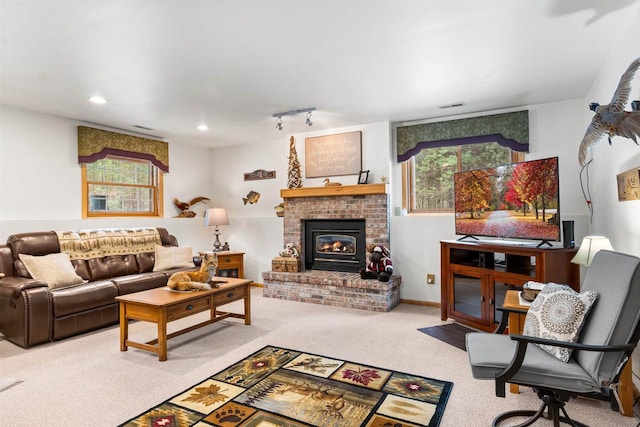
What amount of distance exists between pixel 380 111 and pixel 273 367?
314cm

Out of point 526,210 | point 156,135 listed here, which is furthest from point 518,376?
point 156,135

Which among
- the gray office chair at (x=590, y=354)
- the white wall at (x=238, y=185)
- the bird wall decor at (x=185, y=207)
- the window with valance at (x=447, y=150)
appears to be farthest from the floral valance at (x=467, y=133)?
the bird wall decor at (x=185, y=207)

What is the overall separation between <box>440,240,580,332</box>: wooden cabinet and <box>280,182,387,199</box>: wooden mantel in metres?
1.16

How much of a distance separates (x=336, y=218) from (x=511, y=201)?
2.33 metres

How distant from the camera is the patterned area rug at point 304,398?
2092mm

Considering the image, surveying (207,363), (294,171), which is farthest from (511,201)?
(207,363)

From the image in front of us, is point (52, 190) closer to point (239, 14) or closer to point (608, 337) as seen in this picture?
point (239, 14)

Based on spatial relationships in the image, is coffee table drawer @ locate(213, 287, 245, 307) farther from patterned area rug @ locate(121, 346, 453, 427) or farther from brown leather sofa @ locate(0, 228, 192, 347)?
brown leather sofa @ locate(0, 228, 192, 347)

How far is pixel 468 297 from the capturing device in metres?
3.82

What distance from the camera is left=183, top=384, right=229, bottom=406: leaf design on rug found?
2307 mm

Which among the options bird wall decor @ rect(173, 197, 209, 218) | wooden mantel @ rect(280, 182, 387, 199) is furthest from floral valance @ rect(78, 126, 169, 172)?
wooden mantel @ rect(280, 182, 387, 199)

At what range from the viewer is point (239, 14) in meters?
2.22

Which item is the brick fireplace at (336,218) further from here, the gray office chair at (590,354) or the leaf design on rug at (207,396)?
the gray office chair at (590,354)

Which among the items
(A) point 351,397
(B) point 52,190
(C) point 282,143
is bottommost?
(A) point 351,397
